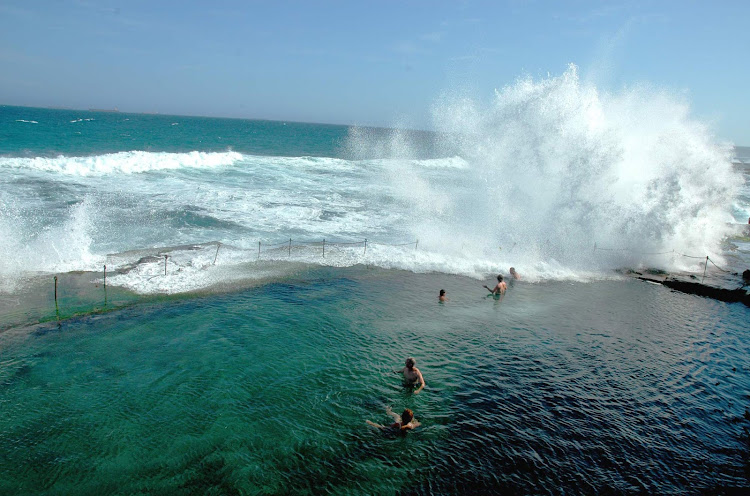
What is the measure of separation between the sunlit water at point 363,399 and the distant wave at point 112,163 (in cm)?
2649

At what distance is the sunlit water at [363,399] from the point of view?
8.28 meters

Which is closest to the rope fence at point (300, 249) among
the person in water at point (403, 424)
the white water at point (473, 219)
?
the white water at point (473, 219)

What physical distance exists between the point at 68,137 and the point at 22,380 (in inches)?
2745

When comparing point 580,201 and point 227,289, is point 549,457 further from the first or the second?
point 580,201

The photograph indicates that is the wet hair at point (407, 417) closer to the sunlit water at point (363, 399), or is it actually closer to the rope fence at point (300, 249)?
the sunlit water at point (363, 399)

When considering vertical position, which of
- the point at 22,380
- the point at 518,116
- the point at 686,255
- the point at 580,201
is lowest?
the point at 22,380

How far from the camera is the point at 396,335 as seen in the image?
13.5 meters

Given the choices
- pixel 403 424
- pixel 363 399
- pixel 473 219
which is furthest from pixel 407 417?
pixel 473 219

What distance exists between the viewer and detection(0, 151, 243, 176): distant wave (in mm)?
34188

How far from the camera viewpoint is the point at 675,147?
24125 mm

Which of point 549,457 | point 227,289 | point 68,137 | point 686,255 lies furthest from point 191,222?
point 68,137

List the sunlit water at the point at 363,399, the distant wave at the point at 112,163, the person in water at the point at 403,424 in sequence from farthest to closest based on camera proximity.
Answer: the distant wave at the point at 112,163
the person in water at the point at 403,424
the sunlit water at the point at 363,399

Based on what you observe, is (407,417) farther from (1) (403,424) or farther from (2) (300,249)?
(2) (300,249)

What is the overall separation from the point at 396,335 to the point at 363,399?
3.41 meters
